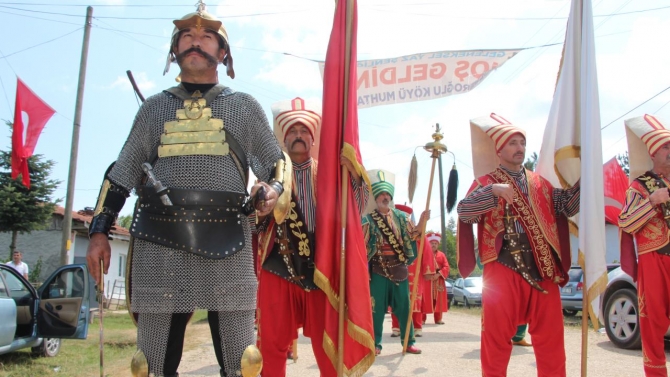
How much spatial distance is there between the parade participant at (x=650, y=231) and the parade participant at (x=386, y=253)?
254 centimetres

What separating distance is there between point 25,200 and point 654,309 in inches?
831

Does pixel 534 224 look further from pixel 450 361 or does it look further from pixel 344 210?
pixel 450 361

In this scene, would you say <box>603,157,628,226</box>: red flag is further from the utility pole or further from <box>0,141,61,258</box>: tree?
<box>0,141,61,258</box>: tree

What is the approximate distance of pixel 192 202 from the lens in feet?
8.96

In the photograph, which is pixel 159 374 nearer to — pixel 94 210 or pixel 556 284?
pixel 94 210

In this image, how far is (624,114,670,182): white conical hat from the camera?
4.92 meters

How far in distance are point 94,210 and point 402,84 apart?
496 centimetres

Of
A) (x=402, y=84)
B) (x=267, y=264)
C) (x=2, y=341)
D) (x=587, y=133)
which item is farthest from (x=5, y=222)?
(x=587, y=133)

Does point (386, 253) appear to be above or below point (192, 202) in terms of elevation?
below

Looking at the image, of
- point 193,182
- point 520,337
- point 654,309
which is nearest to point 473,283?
point 520,337

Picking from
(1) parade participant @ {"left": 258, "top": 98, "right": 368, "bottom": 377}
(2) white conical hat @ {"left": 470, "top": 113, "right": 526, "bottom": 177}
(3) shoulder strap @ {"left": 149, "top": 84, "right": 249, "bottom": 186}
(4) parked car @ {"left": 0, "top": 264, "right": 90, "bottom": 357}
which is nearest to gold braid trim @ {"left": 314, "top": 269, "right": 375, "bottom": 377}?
(1) parade participant @ {"left": 258, "top": 98, "right": 368, "bottom": 377}

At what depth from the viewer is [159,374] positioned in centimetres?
271

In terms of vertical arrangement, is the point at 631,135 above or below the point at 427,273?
above

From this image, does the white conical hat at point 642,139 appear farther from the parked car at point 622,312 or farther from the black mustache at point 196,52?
the black mustache at point 196,52
